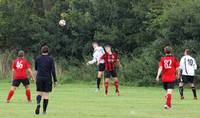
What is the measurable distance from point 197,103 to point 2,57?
23.0 metres

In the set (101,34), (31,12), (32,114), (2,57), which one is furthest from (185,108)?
→ (31,12)

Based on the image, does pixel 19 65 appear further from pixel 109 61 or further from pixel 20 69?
pixel 109 61

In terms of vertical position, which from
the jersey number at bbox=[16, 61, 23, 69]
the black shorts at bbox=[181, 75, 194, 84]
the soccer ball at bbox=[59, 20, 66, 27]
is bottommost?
the black shorts at bbox=[181, 75, 194, 84]

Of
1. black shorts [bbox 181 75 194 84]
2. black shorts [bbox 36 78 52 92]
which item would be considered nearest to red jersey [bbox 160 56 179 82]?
black shorts [bbox 36 78 52 92]

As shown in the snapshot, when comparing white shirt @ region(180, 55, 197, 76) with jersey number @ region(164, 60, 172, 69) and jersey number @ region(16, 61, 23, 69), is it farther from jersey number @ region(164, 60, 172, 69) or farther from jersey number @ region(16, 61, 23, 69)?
jersey number @ region(16, 61, 23, 69)

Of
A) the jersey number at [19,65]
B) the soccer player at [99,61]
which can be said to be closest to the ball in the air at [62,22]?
the soccer player at [99,61]

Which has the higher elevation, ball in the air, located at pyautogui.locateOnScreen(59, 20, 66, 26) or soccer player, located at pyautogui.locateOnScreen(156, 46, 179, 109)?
ball in the air, located at pyautogui.locateOnScreen(59, 20, 66, 26)

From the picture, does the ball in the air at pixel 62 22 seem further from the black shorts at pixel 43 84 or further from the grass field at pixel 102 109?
the black shorts at pixel 43 84

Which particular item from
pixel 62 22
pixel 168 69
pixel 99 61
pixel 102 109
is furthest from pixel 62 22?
pixel 102 109

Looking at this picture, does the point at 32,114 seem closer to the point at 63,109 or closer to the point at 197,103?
the point at 63,109

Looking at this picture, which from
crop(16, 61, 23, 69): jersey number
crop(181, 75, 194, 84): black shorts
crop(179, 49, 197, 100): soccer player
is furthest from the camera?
crop(181, 75, 194, 84): black shorts

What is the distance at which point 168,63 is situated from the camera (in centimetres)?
2202

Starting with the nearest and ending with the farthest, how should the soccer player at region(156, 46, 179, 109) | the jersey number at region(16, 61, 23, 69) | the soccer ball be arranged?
the soccer player at region(156, 46, 179, 109)
the jersey number at region(16, 61, 23, 69)
the soccer ball

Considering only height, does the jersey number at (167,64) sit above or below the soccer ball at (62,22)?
below
